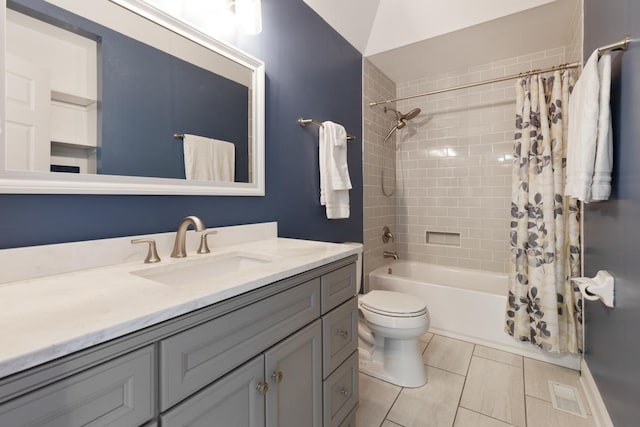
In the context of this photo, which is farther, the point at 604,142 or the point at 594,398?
the point at 594,398

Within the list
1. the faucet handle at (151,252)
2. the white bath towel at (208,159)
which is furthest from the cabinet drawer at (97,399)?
the white bath towel at (208,159)

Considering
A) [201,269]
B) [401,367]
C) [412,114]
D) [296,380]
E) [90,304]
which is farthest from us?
[412,114]

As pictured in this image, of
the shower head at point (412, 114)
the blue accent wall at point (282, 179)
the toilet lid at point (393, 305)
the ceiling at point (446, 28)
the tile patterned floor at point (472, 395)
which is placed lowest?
the tile patterned floor at point (472, 395)

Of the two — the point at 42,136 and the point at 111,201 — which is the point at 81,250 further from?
the point at 42,136

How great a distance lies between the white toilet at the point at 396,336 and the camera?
1679mm

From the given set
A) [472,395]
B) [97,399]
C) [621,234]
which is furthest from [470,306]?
[97,399]

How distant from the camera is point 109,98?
1.00 metres

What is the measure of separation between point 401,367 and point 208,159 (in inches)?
63.1

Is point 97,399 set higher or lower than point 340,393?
higher

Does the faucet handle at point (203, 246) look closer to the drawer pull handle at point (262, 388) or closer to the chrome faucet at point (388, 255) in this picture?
the drawer pull handle at point (262, 388)

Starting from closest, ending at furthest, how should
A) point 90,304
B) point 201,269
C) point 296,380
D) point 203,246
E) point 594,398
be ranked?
1. point 90,304
2. point 296,380
3. point 201,269
4. point 203,246
5. point 594,398

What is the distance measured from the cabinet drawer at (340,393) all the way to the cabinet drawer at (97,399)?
0.73m

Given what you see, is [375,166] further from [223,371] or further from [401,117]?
[223,371]

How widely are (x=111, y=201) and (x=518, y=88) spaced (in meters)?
2.57
